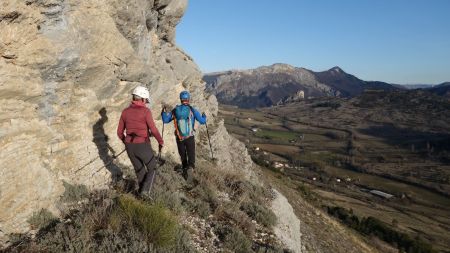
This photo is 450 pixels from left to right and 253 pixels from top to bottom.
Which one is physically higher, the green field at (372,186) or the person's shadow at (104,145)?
the person's shadow at (104,145)

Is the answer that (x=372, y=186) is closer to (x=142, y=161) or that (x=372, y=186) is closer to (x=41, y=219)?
(x=142, y=161)

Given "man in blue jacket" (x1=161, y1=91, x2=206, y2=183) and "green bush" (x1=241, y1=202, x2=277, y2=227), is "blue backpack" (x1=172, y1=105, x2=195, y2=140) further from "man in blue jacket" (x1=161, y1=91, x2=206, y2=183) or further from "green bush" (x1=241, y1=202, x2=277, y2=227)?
"green bush" (x1=241, y1=202, x2=277, y2=227)

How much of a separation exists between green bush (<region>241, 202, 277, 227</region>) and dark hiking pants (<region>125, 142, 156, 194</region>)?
13.5ft

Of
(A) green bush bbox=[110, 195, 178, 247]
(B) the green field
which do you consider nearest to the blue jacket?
(A) green bush bbox=[110, 195, 178, 247]

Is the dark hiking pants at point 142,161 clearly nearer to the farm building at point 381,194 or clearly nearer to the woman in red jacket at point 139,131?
the woman in red jacket at point 139,131

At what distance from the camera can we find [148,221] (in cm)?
830

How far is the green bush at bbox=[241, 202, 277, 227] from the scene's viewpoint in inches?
502

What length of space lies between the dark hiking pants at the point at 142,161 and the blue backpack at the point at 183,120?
8.20ft

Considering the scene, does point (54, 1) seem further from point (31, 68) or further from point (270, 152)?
point (270, 152)

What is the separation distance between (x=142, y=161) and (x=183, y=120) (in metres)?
2.74

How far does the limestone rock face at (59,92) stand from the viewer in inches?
324

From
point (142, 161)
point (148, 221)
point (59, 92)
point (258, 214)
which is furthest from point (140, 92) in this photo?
point (258, 214)

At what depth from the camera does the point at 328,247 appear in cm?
1997

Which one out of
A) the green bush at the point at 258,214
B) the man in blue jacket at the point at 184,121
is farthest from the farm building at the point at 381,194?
the man in blue jacket at the point at 184,121
